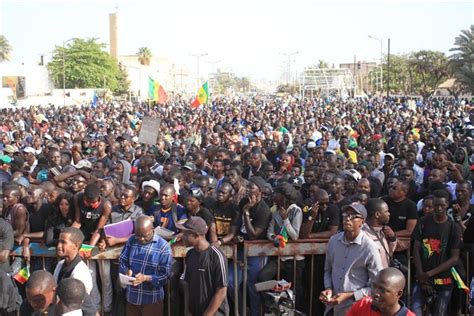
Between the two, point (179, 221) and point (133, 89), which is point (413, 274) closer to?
point (179, 221)

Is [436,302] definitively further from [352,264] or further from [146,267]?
[146,267]

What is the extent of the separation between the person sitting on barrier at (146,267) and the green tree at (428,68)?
68.1 meters

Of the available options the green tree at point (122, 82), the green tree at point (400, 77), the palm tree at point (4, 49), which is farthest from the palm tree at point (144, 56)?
the green tree at point (400, 77)

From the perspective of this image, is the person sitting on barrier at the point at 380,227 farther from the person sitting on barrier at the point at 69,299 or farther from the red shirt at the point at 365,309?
the person sitting on barrier at the point at 69,299

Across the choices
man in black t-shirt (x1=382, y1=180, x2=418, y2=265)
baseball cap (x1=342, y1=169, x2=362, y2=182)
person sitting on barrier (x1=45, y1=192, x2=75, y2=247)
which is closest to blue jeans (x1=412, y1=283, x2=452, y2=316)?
man in black t-shirt (x1=382, y1=180, x2=418, y2=265)

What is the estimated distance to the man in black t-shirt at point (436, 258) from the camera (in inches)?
218

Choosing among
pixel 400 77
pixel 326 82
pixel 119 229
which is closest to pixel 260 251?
pixel 119 229

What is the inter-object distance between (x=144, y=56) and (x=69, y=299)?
99231 millimetres

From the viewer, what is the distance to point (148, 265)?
5.25m

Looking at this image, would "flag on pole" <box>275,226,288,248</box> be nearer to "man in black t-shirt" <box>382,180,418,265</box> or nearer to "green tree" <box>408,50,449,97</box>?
"man in black t-shirt" <box>382,180,418,265</box>

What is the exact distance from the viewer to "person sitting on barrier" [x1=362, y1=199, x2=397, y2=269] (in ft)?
17.3

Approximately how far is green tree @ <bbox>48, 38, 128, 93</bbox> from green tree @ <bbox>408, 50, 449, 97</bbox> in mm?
36469

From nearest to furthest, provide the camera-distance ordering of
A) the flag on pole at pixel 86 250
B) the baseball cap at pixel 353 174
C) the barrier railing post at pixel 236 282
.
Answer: the flag on pole at pixel 86 250 → the barrier railing post at pixel 236 282 → the baseball cap at pixel 353 174

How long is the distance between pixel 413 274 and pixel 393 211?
0.74 m
